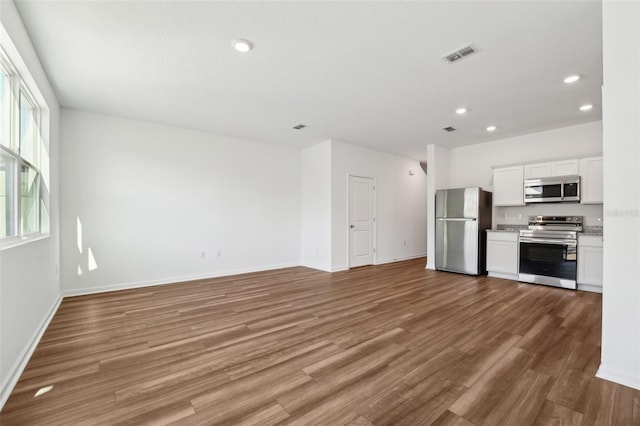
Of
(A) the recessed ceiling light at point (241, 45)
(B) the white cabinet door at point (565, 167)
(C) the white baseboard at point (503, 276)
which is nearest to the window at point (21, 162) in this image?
(A) the recessed ceiling light at point (241, 45)

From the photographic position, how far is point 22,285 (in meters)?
2.21

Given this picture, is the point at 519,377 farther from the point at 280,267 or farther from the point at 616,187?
the point at 280,267

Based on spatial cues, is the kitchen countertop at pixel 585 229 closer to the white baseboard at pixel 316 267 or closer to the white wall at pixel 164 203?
the white baseboard at pixel 316 267

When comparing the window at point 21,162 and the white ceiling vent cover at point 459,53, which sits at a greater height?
the white ceiling vent cover at point 459,53

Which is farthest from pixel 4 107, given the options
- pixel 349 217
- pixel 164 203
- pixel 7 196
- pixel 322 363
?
pixel 349 217

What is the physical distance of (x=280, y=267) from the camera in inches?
242

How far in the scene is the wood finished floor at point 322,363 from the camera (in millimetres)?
1630

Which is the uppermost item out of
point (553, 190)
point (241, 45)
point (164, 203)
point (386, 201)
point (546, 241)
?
point (241, 45)

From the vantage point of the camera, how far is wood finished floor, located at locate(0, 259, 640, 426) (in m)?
1.63

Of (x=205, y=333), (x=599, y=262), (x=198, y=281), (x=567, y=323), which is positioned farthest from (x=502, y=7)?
(x=198, y=281)

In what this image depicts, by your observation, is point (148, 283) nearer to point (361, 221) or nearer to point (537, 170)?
point (361, 221)

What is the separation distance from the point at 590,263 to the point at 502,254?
1.20 meters

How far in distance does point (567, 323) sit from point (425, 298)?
4.89 ft

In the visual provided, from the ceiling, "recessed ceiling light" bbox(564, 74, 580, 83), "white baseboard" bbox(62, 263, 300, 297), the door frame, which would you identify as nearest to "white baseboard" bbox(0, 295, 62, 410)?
"white baseboard" bbox(62, 263, 300, 297)
